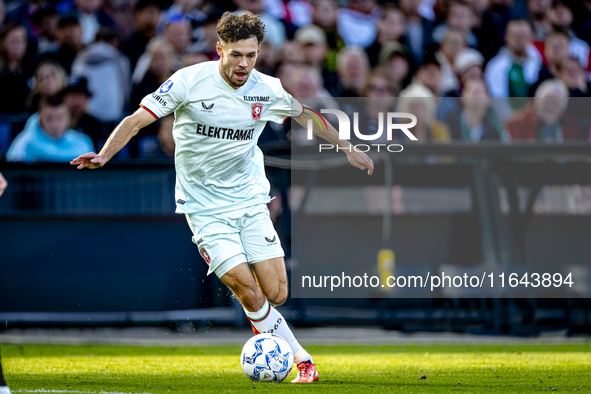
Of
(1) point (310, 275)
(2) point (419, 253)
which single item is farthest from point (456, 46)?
(1) point (310, 275)

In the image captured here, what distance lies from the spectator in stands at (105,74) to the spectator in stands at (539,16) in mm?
6178

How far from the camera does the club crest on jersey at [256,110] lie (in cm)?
553

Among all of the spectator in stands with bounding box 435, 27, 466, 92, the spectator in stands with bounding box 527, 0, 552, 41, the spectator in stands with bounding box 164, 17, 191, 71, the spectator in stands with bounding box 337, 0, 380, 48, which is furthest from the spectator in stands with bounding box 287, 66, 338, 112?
the spectator in stands with bounding box 527, 0, 552, 41

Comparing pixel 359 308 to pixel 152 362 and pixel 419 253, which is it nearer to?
pixel 419 253

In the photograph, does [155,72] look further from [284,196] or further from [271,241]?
[271,241]

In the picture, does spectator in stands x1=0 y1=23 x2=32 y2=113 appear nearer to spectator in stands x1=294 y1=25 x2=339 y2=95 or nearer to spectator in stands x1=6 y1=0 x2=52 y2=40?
spectator in stands x1=6 y1=0 x2=52 y2=40

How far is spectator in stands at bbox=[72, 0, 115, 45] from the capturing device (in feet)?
33.1

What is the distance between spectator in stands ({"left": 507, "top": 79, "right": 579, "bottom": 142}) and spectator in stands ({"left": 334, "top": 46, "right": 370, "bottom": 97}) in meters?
2.04

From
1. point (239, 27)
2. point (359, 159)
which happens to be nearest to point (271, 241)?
point (359, 159)

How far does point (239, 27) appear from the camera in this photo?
16.9ft

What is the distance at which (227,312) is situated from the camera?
7.77m

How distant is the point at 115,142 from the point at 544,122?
17.4ft

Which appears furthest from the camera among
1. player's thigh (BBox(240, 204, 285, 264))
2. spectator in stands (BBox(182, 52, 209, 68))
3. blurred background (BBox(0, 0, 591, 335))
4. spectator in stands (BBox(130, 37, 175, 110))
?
spectator in stands (BBox(182, 52, 209, 68))

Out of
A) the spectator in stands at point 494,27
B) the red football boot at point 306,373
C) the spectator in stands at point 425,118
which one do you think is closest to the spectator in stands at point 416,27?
the spectator in stands at point 494,27
